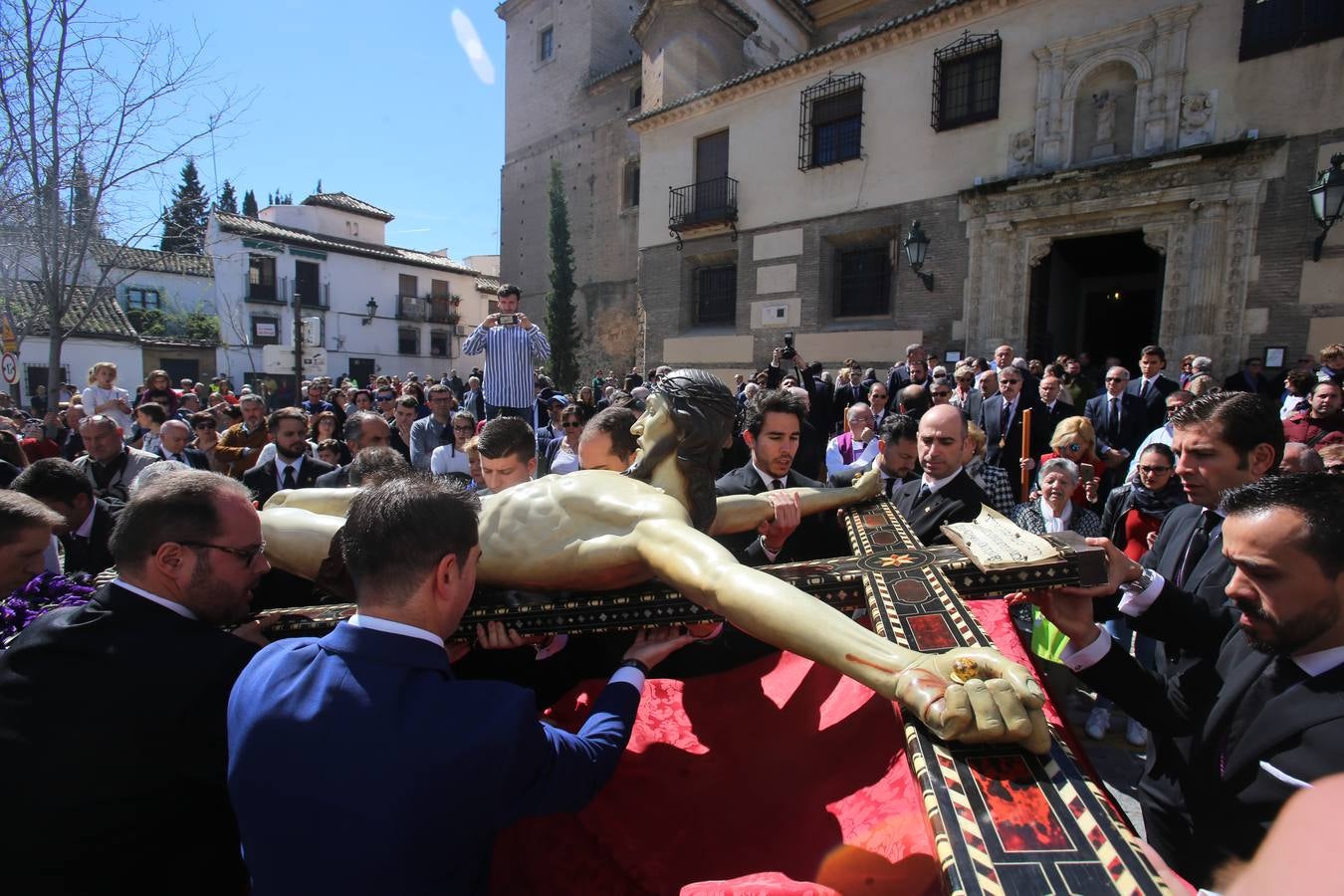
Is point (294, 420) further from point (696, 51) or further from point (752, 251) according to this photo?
point (696, 51)

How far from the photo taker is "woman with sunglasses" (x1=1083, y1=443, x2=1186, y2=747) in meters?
3.79

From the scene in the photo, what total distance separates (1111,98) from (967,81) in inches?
107

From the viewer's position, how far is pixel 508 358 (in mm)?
6773

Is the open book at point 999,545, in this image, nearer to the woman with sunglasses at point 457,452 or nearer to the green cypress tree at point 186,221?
the woman with sunglasses at point 457,452

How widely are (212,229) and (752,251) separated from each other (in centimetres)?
2454

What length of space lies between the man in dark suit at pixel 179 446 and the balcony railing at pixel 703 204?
45.3ft

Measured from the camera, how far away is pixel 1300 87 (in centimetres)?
1036

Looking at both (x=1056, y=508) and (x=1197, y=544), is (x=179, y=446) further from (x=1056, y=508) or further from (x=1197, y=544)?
(x=1197, y=544)

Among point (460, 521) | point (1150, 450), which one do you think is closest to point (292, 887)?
point (460, 521)

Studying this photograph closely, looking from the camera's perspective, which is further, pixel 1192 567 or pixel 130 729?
pixel 1192 567

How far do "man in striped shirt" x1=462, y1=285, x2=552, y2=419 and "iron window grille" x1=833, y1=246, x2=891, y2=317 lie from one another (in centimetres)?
1081

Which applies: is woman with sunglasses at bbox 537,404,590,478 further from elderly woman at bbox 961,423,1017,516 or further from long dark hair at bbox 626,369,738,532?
long dark hair at bbox 626,369,738,532

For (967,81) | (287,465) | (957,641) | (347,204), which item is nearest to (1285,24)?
(967,81)

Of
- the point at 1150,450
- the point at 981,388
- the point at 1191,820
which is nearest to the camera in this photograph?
the point at 1191,820
